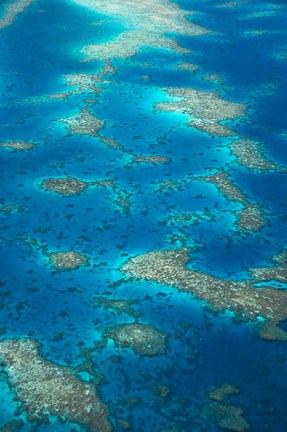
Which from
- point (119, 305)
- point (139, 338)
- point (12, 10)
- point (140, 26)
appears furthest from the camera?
point (12, 10)

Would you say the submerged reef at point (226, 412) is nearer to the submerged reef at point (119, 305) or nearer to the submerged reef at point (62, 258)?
the submerged reef at point (119, 305)

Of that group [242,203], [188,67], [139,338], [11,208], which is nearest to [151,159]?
[242,203]

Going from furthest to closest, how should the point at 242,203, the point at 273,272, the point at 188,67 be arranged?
the point at 188,67 < the point at 242,203 < the point at 273,272

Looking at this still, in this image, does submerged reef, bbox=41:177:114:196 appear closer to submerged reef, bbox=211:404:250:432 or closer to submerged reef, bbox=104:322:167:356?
submerged reef, bbox=104:322:167:356

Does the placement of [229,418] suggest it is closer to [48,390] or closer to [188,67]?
[48,390]

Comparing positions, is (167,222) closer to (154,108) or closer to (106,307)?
(106,307)

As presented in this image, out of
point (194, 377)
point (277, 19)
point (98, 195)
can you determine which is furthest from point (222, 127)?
point (277, 19)

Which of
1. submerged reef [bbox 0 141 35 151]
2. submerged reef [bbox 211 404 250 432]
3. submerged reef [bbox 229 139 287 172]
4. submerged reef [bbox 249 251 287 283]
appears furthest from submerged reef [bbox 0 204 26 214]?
submerged reef [bbox 211 404 250 432]
